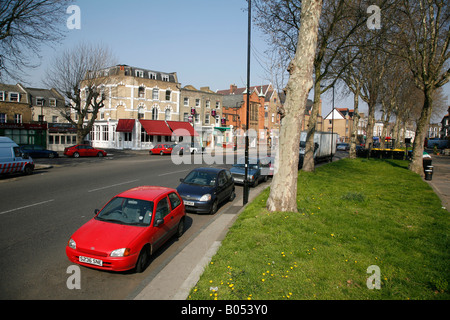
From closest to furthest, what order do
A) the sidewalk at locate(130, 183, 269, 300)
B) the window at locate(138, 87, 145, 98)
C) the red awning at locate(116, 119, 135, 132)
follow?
the sidewalk at locate(130, 183, 269, 300) < the red awning at locate(116, 119, 135, 132) < the window at locate(138, 87, 145, 98)

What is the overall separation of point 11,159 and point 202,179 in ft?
44.5

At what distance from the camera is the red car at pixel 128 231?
5543 millimetres

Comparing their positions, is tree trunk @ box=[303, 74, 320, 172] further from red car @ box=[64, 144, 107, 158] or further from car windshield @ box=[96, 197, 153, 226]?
red car @ box=[64, 144, 107, 158]

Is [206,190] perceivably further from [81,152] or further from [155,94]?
[155,94]

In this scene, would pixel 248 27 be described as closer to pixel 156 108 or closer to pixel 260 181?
pixel 260 181

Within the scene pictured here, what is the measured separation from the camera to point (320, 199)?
1095 cm

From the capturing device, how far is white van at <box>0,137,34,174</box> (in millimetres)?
16703

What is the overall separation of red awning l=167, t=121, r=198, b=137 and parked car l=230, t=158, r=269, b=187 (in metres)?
28.0

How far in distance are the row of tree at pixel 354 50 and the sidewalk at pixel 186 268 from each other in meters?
2.19

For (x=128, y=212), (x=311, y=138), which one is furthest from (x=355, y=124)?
(x=128, y=212)

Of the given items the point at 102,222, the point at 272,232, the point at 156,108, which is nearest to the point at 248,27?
the point at 272,232

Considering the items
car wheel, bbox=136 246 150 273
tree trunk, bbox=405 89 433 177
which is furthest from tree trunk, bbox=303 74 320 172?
car wheel, bbox=136 246 150 273

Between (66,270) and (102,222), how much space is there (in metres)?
1.18
